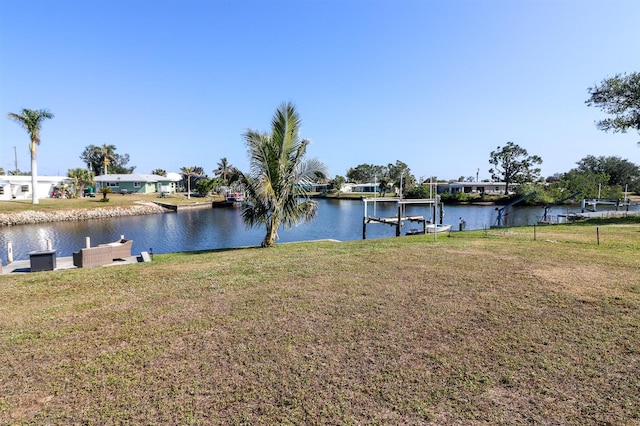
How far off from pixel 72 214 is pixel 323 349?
1688 inches

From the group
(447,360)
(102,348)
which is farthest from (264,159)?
(447,360)

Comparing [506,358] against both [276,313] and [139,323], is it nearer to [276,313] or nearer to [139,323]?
[276,313]

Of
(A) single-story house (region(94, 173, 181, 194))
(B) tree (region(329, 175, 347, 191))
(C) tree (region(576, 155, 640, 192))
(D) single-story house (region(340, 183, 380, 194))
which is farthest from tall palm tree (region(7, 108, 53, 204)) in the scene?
(C) tree (region(576, 155, 640, 192))

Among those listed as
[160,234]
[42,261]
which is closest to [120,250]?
[42,261]

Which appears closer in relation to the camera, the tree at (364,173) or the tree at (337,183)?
the tree at (337,183)

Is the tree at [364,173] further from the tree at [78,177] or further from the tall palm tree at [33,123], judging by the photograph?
the tall palm tree at [33,123]

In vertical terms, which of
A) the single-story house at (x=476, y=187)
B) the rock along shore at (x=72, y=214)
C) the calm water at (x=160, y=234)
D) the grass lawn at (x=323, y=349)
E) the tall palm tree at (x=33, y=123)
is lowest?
the calm water at (x=160, y=234)

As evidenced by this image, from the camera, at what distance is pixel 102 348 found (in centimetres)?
377

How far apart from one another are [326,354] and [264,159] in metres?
8.67

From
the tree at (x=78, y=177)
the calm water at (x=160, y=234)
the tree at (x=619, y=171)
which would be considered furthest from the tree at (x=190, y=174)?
the tree at (x=619, y=171)

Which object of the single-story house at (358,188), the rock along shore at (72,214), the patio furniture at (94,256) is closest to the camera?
the patio furniture at (94,256)

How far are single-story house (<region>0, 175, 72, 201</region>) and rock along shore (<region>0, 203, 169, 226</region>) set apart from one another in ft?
38.2

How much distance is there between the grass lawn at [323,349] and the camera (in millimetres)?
2791

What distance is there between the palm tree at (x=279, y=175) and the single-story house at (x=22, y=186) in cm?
4695
